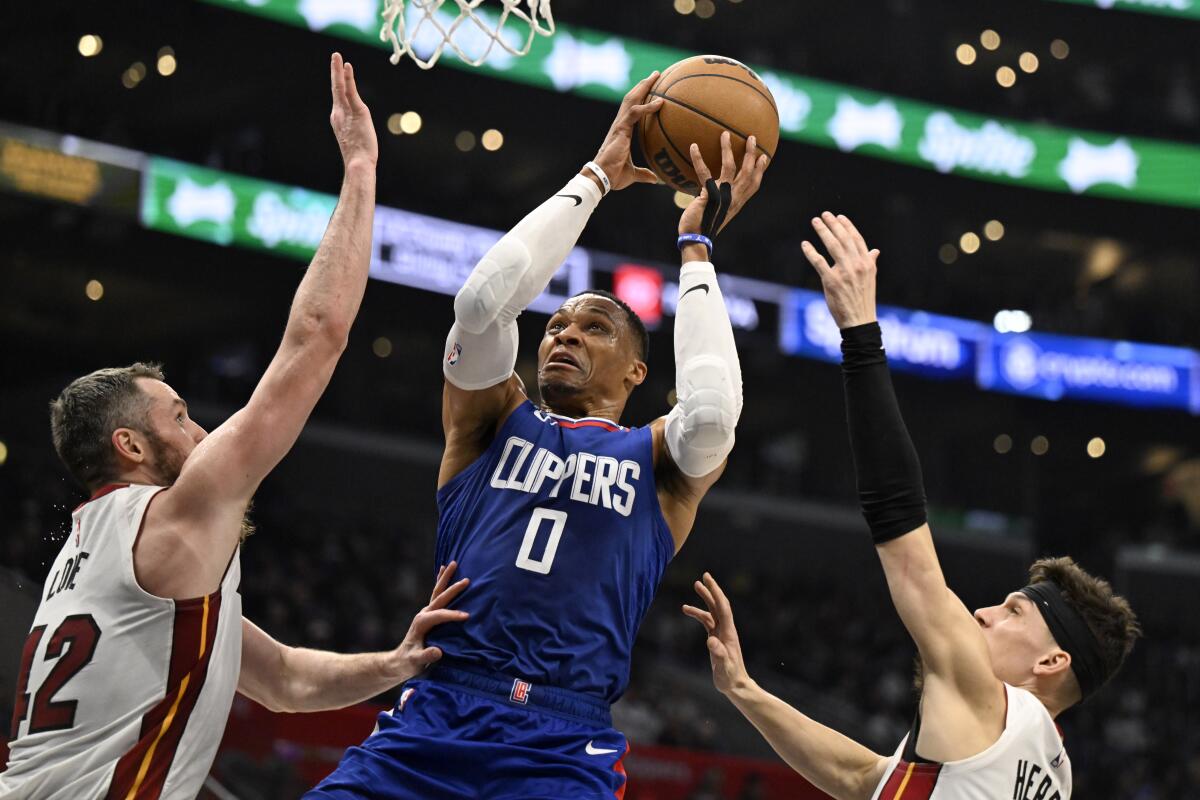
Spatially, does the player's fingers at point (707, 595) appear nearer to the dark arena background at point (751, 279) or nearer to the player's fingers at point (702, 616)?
the player's fingers at point (702, 616)

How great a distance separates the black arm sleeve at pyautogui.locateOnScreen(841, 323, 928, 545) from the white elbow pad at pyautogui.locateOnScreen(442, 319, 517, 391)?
0.95 meters

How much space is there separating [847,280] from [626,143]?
0.98m

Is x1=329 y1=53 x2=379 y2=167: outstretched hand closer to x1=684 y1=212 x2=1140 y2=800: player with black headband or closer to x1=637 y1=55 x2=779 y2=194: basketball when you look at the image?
x1=637 y1=55 x2=779 y2=194: basketball

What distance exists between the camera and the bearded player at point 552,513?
3.49m

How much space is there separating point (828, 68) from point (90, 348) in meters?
12.7

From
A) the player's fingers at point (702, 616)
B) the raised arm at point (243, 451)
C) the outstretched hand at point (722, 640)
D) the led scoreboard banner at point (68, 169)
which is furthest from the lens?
the led scoreboard banner at point (68, 169)

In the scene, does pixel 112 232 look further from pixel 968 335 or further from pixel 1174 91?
pixel 1174 91

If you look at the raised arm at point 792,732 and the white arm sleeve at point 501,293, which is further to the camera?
the raised arm at point 792,732

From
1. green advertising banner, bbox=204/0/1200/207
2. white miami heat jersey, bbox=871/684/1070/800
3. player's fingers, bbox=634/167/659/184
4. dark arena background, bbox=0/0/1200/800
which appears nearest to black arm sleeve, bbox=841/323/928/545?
white miami heat jersey, bbox=871/684/1070/800

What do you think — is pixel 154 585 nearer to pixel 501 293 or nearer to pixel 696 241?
pixel 501 293

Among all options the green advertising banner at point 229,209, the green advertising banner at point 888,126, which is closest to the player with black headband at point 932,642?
the green advertising banner at point 229,209

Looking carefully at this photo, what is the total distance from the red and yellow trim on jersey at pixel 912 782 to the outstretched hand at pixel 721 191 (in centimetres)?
165

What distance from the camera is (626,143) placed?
169 inches

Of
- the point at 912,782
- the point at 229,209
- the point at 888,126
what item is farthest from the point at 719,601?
the point at 888,126
